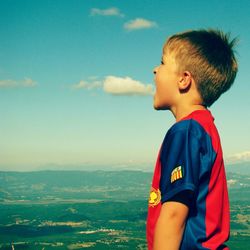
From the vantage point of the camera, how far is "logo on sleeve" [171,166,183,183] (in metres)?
2.53

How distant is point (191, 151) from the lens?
2.57m

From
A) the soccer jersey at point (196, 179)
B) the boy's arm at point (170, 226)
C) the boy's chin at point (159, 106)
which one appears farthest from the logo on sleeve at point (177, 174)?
the boy's chin at point (159, 106)

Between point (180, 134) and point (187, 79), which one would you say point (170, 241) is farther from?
point (187, 79)

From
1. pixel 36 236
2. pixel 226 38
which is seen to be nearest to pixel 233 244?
pixel 36 236

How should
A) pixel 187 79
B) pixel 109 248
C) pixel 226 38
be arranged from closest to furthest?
pixel 187 79 < pixel 226 38 < pixel 109 248

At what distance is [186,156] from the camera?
2.55 meters

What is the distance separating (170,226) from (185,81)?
1.14 metres

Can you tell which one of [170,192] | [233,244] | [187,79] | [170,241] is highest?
[187,79]

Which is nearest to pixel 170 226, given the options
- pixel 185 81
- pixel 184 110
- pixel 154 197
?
pixel 154 197

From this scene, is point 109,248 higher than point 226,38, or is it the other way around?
point 226,38

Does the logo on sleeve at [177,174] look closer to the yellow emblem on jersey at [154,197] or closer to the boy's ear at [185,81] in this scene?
the yellow emblem on jersey at [154,197]

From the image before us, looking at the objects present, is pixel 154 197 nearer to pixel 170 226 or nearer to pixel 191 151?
pixel 170 226

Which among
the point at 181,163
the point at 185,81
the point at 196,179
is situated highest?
the point at 185,81

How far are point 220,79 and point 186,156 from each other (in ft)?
2.88
